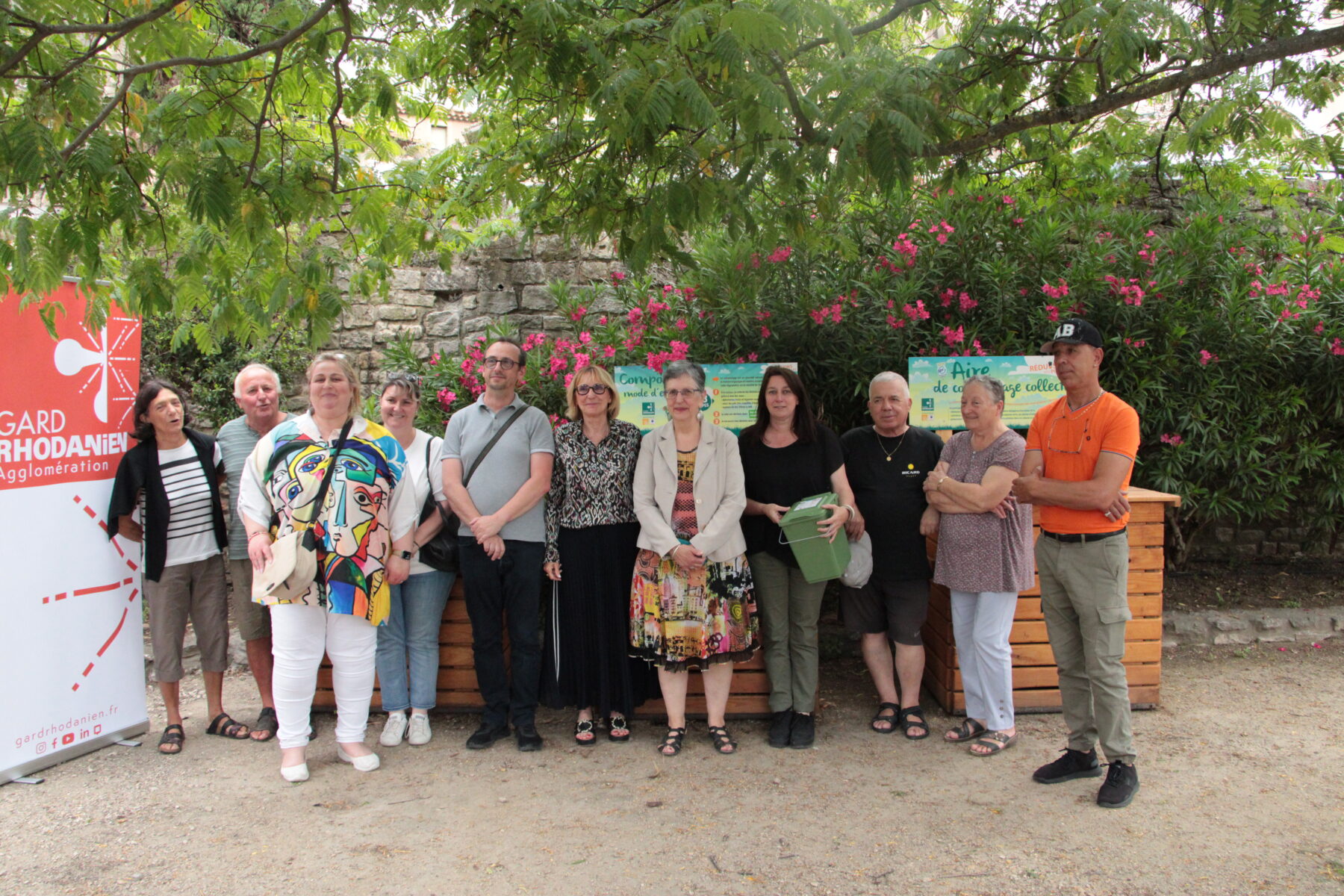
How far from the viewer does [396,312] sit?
6.88m

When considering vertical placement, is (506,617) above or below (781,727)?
above

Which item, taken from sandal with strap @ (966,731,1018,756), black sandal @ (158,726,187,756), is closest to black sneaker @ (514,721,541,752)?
black sandal @ (158,726,187,756)

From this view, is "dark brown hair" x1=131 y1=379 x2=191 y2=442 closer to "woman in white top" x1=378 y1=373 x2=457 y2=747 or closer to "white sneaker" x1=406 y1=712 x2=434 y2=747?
"woman in white top" x1=378 y1=373 x2=457 y2=747

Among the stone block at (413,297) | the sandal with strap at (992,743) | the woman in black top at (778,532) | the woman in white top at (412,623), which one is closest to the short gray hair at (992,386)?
the woman in black top at (778,532)

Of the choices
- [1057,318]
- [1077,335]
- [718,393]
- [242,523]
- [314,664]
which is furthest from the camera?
[1057,318]

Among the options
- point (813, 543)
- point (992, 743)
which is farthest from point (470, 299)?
point (992, 743)

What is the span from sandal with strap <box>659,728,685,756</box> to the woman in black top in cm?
43

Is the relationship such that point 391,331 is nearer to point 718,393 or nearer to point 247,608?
point 247,608

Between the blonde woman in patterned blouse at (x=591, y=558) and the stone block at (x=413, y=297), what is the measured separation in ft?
10.8

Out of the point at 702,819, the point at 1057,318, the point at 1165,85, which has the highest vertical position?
the point at 1165,85

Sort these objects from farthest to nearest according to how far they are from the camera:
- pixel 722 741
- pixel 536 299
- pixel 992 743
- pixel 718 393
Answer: pixel 536 299, pixel 718 393, pixel 722 741, pixel 992 743

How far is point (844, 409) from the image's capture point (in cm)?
533

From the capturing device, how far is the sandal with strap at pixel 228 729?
412 cm

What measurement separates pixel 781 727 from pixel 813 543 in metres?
0.94
